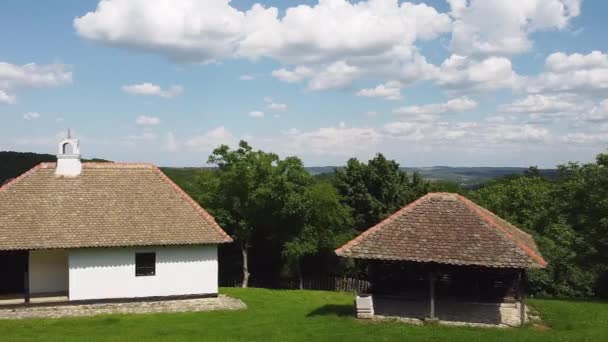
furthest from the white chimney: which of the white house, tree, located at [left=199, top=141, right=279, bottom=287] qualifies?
tree, located at [left=199, top=141, right=279, bottom=287]

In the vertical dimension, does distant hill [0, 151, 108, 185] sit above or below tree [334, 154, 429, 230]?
above

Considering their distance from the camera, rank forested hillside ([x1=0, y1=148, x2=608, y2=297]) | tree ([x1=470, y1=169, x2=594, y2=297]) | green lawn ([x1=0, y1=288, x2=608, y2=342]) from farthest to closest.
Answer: tree ([x1=470, y1=169, x2=594, y2=297]) → forested hillside ([x1=0, y1=148, x2=608, y2=297]) → green lawn ([x1=0, y1=288, x2=608, y2=342])

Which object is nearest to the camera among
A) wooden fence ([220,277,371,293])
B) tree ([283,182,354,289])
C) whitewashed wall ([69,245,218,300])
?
whitewashed wall ([69,245,218,300])

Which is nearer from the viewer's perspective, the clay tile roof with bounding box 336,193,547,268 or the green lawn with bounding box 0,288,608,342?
the green lawn with bounding box 0,288,608,342

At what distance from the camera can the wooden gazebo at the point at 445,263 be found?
66.4ft

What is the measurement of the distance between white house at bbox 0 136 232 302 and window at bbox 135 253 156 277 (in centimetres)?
4

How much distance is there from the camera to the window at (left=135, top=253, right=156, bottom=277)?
2495 centimetres

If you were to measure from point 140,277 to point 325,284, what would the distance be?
16.5 metres

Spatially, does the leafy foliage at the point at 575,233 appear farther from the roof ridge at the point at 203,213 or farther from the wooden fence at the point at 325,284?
the roof ridge at the point at 203,213

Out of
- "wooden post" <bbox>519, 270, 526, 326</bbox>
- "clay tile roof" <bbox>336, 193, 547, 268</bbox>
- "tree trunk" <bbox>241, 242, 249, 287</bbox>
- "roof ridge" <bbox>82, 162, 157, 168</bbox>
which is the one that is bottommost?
"tree trunk" <bbox>241, 242, 249, 287</bbox>

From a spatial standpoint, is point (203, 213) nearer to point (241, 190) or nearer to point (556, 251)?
point (241, 190)

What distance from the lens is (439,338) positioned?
1805 centimetres

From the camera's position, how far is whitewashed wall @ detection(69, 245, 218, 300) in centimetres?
2420

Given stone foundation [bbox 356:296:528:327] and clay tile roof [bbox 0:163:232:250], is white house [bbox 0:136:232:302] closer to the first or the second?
clay tile roof [bbox 0:163:232:250]
